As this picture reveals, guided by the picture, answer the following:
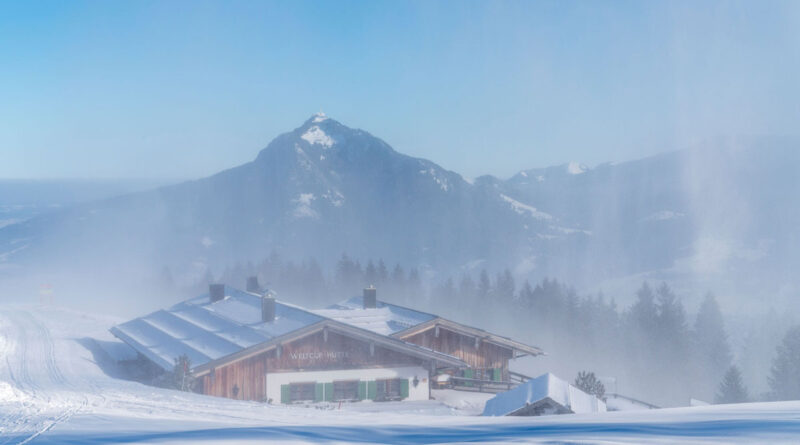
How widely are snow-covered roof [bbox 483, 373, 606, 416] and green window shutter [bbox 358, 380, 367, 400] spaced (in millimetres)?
6207

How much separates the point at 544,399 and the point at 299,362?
9436 mm

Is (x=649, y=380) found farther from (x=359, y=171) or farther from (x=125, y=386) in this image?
(x=359, y=171)

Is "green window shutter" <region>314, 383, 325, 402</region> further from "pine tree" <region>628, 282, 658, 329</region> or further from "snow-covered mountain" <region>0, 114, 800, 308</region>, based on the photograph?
"snow-covered mountain" <region>0, 114, 800, 308</region>

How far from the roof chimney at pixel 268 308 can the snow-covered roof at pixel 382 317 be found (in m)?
1.87

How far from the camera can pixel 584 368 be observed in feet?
165

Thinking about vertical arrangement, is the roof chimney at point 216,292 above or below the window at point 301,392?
above

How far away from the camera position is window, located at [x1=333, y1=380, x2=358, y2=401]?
22.9 m

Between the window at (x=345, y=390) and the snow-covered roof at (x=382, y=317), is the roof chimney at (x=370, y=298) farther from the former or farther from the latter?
the window at (x=345, y=390)

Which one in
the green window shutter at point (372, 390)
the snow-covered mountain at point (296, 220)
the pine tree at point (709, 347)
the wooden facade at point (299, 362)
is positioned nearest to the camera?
the wooden facade at point (299, 362)

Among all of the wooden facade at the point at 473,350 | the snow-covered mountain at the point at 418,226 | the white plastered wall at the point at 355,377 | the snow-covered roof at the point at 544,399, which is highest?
the snow-covered mountain at the point at 418,226

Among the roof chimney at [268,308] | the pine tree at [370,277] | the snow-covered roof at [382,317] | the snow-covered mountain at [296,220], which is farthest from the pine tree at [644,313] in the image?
the snow-covered mountain at [296,220]

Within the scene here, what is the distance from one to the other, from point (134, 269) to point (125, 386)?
325 feet

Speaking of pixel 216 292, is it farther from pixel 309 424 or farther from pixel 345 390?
pixel 309 424

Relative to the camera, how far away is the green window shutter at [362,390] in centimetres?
2305
